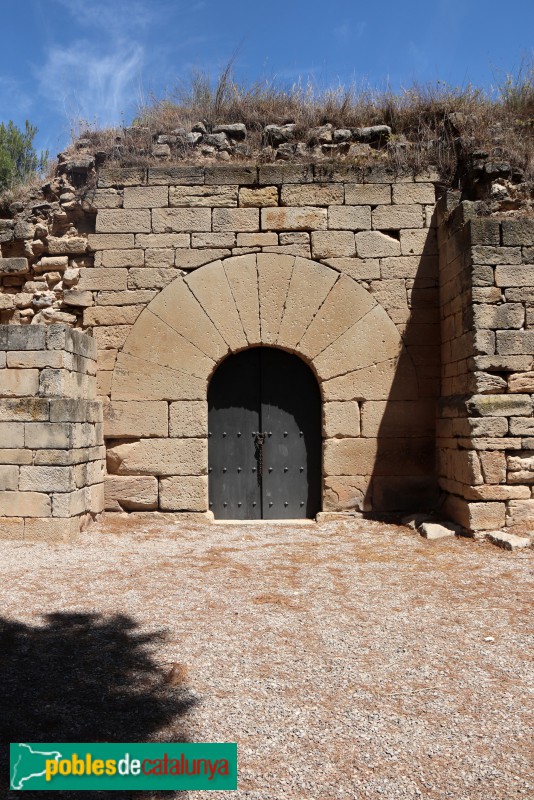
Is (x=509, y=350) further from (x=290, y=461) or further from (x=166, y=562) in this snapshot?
(x=166, y=562)

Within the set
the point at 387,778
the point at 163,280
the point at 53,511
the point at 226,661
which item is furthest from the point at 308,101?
the point at 387,778

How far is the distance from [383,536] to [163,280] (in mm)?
3393

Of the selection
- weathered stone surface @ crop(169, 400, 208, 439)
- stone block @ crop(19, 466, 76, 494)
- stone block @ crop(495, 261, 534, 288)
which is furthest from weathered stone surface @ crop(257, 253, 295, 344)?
stone block @ crop(19, 466, 76, 494)

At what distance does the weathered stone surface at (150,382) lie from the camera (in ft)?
21.1

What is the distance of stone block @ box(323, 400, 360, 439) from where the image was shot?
21.0ft

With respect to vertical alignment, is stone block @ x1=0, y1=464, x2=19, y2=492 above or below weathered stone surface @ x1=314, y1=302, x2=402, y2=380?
below

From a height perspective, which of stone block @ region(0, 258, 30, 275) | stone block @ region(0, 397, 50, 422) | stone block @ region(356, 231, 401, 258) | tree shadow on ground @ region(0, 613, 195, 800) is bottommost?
tree shadow on ground @ region(0, 613, 195, 800)

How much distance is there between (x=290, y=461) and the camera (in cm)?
662

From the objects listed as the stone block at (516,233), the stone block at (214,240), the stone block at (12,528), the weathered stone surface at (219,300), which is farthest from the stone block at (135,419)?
the stone block at (516,233)

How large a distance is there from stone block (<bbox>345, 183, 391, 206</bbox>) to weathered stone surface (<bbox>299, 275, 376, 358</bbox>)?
0.84m

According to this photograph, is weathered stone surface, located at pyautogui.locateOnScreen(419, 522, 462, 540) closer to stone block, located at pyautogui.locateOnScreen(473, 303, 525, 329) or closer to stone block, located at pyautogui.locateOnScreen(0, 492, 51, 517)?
stone block, located at pyautogui.locateOnScreen(473, 303, 525, 329)

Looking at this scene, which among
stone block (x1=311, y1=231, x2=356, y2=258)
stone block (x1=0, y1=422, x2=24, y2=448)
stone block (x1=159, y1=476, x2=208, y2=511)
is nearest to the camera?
stone block (x1=0, y1=422, x2=24, y2=448)

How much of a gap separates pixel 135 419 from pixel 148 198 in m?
2.35

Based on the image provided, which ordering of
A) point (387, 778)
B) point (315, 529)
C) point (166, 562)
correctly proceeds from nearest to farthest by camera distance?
point (387, 778)
point (166, 562)
point (315, 529)
